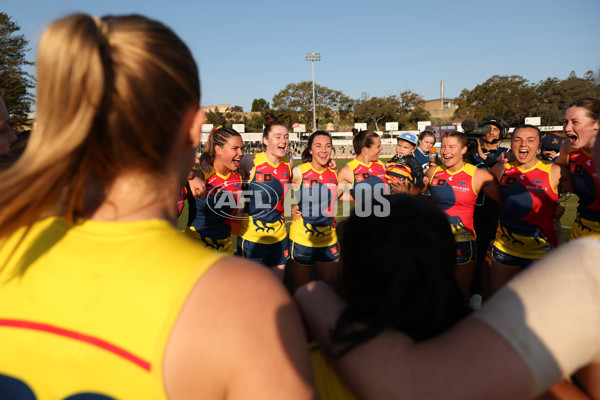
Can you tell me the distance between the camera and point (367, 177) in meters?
6.16

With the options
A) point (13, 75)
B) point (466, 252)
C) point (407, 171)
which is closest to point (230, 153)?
point (407, 171)

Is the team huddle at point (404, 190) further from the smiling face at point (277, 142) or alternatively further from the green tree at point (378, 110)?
the green tree at point (378, 110)

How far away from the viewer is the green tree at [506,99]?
170 feet

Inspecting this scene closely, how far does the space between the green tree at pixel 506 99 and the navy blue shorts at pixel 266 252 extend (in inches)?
2124

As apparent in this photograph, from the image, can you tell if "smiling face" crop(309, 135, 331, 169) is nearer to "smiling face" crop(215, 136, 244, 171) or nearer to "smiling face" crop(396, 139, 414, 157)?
"smiling face" crop(215, 136, 244, 171)

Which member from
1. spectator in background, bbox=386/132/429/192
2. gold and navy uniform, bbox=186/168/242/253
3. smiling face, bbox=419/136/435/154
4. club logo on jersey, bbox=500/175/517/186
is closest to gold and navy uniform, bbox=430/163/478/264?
club logo on jersey, bbox=500/175/517/186

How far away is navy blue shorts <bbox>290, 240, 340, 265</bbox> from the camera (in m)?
5.59

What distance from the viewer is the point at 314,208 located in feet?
18.7

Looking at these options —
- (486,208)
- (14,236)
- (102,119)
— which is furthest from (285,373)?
(486,208)

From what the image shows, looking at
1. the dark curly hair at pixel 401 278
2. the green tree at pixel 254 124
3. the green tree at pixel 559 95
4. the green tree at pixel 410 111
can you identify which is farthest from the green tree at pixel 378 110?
the dark curly hair at pixel 401 278

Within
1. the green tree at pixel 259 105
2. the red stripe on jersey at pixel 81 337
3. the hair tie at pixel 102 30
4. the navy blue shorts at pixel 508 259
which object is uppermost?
the green tree at pixel 259 105

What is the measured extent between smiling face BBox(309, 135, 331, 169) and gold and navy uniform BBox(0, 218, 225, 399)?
5034 mm

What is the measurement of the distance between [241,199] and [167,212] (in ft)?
14.7

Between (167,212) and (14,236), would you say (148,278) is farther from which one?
(14,236)
